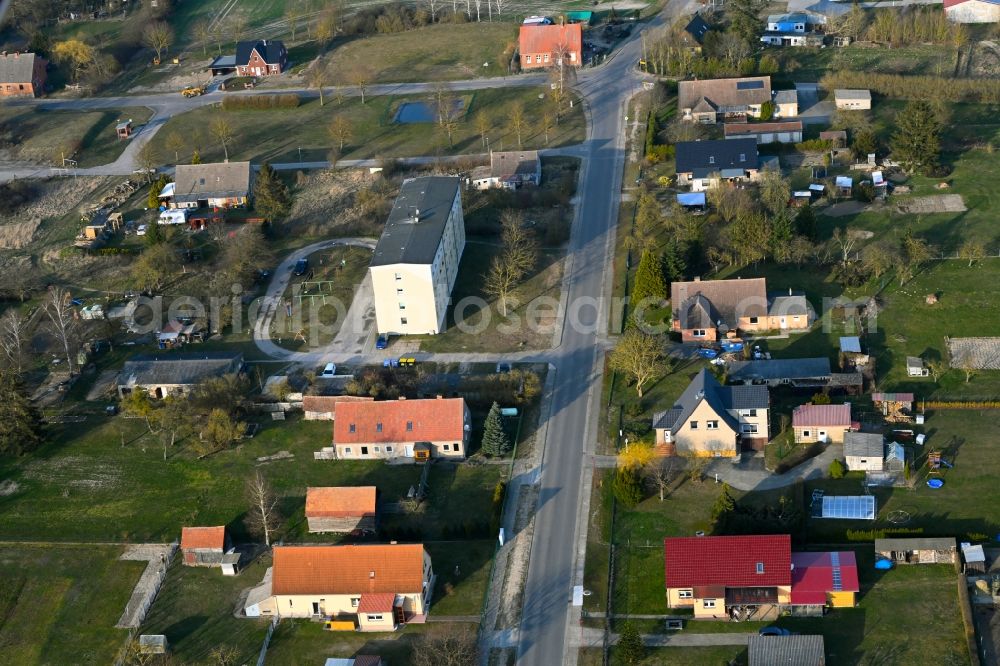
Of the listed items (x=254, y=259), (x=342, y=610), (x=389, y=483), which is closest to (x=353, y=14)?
(x=254, y=259)

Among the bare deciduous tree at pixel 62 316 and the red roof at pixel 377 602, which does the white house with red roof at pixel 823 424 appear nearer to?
the red roof at pixel 377 602

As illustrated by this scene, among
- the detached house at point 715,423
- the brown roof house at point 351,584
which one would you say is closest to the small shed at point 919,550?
the detached house at point 715,423

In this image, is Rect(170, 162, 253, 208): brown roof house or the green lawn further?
Rect(170, 162, 253, 208): brown roof house

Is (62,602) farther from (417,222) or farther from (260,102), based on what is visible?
(260,102)

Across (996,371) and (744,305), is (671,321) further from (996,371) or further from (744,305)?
(996,371)

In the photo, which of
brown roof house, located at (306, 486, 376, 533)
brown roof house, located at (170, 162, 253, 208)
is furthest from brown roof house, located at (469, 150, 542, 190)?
brown roof house, located at (306, 486, 376, 533)

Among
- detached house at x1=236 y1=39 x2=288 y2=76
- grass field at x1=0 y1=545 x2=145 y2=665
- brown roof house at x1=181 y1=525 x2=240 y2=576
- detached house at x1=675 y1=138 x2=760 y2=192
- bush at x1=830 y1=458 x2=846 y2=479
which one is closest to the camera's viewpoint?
grass field at x1=0 y1=545 x2=145 y2=665

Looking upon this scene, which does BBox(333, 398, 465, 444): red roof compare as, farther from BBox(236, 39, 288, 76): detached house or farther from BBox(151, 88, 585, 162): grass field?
BBox(236, 39, 288, 76): detached house
